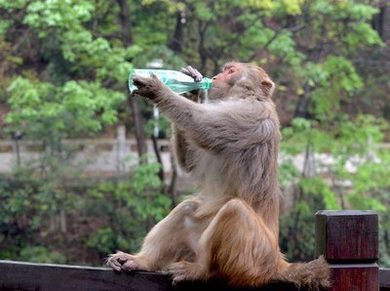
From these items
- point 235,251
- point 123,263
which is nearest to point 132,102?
point 123,263

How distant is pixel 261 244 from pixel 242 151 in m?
0.43

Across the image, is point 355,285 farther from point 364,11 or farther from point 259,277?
point 364,11

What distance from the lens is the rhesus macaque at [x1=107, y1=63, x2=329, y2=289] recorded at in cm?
246

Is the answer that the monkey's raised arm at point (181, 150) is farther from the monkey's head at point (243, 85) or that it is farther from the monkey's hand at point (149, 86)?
the monkey's hand at point (149, 86)

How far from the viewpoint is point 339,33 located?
402 inches

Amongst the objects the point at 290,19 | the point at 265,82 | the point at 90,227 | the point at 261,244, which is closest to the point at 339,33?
the point at 290,19

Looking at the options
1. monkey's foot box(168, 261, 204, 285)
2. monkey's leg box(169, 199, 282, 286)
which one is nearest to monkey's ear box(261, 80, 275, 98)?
monkey's leg box(169, 199, 282, 286)

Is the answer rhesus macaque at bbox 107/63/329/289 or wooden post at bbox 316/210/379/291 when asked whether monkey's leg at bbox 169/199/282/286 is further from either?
wooden post at bbox 316/210/379/291

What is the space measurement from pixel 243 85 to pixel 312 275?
1156 mm

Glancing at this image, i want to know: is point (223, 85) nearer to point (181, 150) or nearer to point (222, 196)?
point (181, 150)

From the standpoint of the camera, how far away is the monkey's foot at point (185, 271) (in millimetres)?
2366

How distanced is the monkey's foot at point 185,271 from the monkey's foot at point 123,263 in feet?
0.43

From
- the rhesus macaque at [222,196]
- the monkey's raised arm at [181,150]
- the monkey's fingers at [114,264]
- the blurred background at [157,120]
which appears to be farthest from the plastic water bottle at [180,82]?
the blurred background at [157,120]

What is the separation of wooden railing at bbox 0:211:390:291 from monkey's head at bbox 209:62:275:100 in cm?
93
